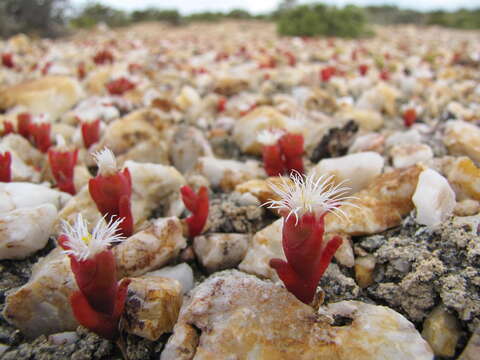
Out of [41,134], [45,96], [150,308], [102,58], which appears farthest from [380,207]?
[102,58]

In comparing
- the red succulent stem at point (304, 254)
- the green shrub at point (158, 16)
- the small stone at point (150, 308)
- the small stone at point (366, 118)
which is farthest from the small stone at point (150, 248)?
the green shrub at point (158, 16)

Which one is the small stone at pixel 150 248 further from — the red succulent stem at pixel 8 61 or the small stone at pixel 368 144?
the red succulent stem at pixel 8 61

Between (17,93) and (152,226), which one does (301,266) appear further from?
(17,93)

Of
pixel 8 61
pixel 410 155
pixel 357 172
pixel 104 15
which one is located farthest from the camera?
pixel 104 15

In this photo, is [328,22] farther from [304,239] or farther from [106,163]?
[304,239]

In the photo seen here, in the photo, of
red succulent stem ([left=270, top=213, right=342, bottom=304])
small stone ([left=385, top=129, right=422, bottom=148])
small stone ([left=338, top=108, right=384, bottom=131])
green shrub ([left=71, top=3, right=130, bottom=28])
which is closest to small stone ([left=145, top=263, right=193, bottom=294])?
red succulent stem ([left=270, top=213, right=342, bottom=304])

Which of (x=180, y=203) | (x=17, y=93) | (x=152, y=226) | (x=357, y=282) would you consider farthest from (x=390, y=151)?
(x=17, y=93)
